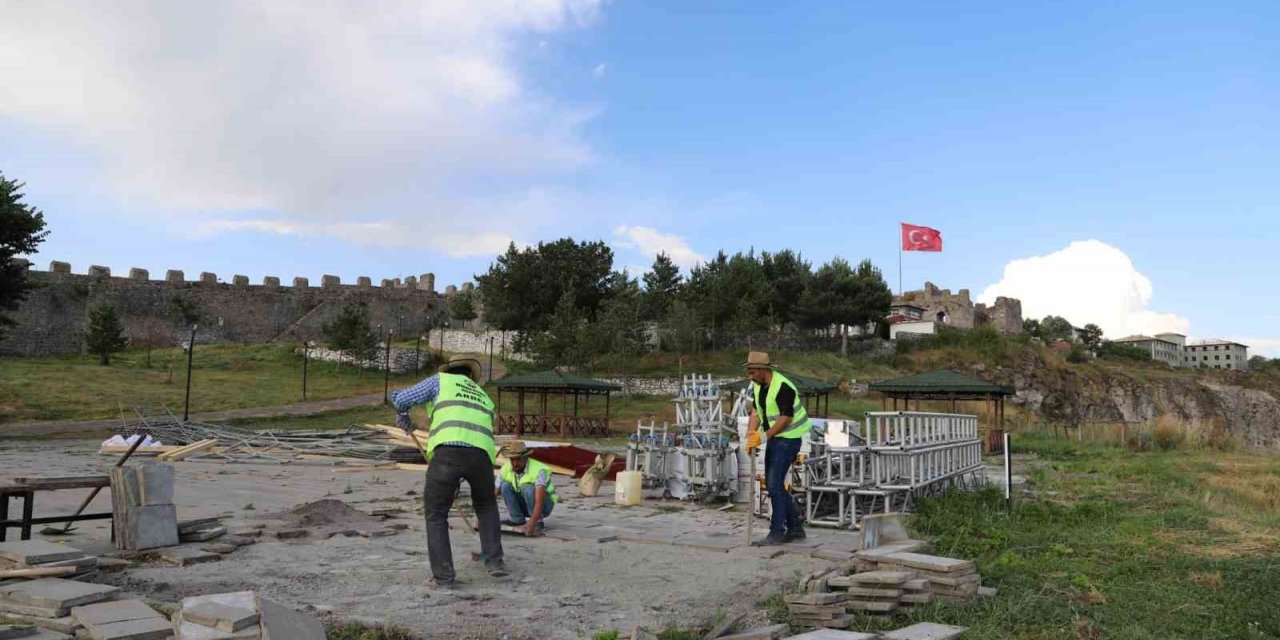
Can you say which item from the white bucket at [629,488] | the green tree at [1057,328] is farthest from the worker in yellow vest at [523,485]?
the green tree at [1057,328]

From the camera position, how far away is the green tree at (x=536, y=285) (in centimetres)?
4553

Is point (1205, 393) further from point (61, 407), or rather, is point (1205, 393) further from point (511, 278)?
point (61, 407)

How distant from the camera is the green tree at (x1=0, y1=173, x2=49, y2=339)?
22547 millimetres

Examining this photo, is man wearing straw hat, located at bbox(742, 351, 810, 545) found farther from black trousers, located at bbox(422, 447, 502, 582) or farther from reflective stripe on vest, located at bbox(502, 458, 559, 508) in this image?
black trousers, located at bbox(422, 447, 502, 582)

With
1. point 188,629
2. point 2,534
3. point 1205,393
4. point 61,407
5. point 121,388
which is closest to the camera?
point 188,629

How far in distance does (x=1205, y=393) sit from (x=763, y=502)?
56448 mm

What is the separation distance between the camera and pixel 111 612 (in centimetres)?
439

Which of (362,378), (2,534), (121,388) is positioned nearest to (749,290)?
(362,378)

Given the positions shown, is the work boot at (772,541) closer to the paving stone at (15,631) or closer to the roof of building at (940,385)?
the paving stone at (15,631)

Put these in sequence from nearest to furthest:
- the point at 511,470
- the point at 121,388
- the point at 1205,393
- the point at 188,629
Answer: the point at 188,629 → the point at 511,470 → the point at 121,388 → the point at 1205,393

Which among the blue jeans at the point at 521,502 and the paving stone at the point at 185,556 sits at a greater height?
the blue jeans at the point at 521,502

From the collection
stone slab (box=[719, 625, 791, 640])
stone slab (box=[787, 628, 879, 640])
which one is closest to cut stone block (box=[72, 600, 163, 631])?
stone slab (box=[719, 625, 791, 640])

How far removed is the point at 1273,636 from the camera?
4.77m

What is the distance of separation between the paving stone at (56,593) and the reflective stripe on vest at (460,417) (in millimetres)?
2130
